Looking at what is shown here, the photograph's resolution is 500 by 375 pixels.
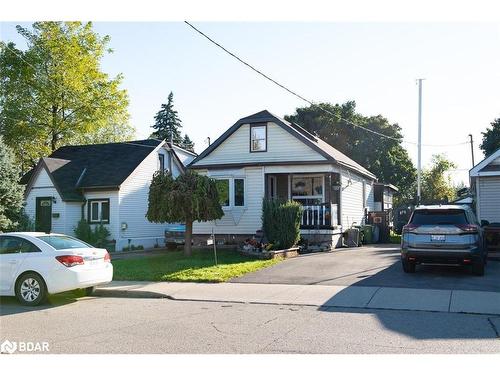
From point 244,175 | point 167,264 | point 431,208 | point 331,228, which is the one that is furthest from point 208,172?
point 431,208

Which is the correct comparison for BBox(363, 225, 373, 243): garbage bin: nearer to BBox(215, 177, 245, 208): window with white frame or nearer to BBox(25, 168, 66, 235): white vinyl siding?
BBox(215, 177, 245, 208): window with white frame

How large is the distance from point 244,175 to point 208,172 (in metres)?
1.82

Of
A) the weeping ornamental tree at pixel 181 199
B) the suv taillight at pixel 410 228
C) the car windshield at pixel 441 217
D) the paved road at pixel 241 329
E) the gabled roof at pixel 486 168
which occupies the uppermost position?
the gabled roof at pixel 486 168

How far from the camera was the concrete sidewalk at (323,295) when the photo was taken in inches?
370

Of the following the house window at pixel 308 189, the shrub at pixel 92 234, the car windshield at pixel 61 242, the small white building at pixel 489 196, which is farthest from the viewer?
the shrub at pixel 92 234

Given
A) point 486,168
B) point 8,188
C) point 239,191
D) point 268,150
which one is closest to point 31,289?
point 8,188

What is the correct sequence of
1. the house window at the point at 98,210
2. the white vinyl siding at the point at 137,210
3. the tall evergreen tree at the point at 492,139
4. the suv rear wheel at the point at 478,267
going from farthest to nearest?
the tall evergreen tree at the point at 492,139
the house window at the point at 98,210
the white vinyl siding at the point at 137,210
the suv rear wheel at the point at 478,267

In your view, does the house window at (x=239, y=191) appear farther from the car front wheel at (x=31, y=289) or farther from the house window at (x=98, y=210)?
the car front wheel at (x=31, y=289)

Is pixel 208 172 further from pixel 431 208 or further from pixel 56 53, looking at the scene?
pixel 56 53

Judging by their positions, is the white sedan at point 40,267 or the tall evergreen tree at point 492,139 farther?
the tall evergreen tree at point 492,139

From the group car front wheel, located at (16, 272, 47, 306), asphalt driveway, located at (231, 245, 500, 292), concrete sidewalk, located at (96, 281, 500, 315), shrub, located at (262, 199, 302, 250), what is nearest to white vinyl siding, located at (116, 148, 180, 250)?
shrub, located at (262, 199, 302, 250)

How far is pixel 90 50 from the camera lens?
33.3 m

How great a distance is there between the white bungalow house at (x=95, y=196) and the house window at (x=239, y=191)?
658 cm

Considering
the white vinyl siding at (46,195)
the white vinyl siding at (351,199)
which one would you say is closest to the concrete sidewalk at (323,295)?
the white vinyl siding at (351,199)
